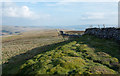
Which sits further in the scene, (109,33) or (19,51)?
(19,51)

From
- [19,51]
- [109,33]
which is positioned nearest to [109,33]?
[109,33]

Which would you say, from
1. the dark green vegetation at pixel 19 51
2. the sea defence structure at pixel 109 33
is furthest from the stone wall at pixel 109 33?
the dark green vegetation at pixel 19 51

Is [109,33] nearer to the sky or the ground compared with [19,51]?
nearer to the sky

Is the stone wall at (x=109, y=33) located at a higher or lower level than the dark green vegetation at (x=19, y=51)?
higher

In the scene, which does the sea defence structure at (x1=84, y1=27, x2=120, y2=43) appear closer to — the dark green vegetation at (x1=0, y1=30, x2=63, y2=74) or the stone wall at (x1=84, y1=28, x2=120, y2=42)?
the stone wall at (x1=84, y1=28, x2=120, y2=42)

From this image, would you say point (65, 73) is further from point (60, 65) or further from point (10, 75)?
point (10, 75)

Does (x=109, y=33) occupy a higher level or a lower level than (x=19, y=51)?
higher

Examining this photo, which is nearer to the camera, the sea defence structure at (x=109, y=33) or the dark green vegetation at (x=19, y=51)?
the dark green vegetation at (x=19, y=51)

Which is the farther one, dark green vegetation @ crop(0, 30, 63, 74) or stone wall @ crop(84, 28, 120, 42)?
stone wall @ crop(84, 28, 120, 42)

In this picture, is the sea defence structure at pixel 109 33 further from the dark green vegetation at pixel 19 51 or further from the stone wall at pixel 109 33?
the dark green vegetation at pixel 19 51

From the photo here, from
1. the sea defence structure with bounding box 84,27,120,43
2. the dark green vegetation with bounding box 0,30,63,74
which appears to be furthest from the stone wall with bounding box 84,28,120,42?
the dark green vegetation with bounding box 0,30,63,74

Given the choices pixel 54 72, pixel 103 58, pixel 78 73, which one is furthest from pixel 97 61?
pixel 54 72

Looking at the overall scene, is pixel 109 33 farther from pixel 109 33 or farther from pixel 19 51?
pixel 19 51

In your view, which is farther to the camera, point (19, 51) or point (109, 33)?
point (19, 51)
